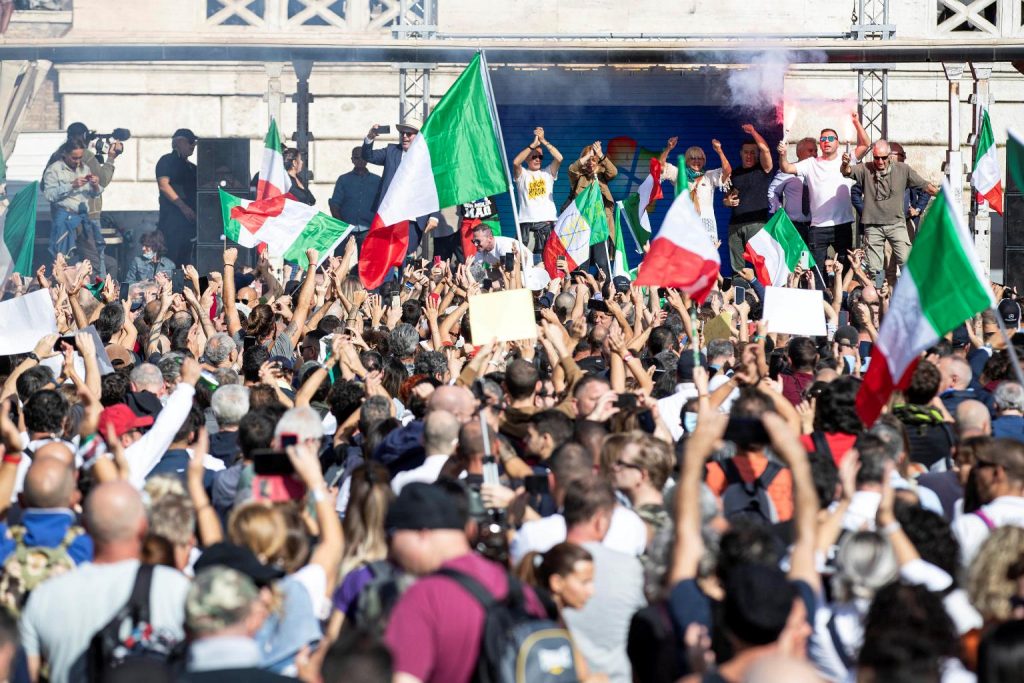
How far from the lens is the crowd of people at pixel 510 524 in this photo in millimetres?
4352

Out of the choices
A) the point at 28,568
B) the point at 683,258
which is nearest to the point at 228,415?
the point at 28,568

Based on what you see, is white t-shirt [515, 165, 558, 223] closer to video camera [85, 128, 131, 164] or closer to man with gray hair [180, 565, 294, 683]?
video camera [85, 128, 131, 164]

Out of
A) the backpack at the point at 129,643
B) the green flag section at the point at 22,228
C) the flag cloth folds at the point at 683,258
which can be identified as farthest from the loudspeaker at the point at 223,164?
the backpack at the point at 129,643

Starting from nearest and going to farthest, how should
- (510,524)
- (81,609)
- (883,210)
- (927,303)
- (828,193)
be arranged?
(81,609) < (510,524) < (927,303) < (883,210) < (828,193)

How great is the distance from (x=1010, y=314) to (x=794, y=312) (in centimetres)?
336

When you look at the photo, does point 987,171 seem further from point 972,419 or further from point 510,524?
point 510,524

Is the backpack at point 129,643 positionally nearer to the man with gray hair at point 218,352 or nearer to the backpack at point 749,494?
the backpack at point 749,494

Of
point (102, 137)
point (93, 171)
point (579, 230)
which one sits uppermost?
point (102, 137)

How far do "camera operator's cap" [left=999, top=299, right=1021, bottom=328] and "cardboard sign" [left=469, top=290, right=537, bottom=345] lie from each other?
5248 mm

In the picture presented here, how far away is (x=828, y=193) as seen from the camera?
16562mm

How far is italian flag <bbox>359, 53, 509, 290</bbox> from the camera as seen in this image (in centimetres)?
1152

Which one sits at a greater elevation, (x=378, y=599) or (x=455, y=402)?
(x=455, y=402)

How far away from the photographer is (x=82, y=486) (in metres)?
6.65

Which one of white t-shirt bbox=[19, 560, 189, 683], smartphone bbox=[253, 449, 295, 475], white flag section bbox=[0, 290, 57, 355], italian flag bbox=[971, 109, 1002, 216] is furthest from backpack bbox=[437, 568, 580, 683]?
italian flag bbox=[971, 109, 1002, 216]
